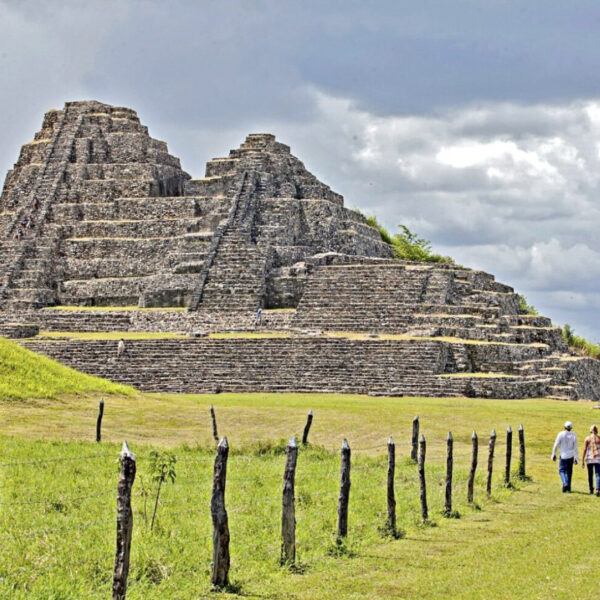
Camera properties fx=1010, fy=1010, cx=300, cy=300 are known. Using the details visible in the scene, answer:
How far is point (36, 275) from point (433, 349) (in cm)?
2100

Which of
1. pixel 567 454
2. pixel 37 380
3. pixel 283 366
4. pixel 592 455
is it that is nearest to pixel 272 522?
Answer: pixel 567 454

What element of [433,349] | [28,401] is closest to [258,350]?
[433,349]

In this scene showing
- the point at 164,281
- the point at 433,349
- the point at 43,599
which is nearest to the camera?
the point at 43,599

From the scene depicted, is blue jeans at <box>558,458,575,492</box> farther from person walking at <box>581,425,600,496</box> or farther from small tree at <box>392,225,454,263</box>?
small tree at <box>392,225,454,263</box>

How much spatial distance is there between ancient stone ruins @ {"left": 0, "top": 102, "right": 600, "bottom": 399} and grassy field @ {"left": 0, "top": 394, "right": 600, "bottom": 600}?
9174mm

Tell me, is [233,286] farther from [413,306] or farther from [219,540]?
[219,540]

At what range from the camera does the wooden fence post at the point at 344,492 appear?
11.8 meters

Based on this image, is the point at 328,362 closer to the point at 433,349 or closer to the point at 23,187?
the point at 433,349

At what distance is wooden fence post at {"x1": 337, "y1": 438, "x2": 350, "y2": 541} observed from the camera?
1179 centimetres

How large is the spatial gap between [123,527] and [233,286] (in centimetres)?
3382

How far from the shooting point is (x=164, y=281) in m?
44.4

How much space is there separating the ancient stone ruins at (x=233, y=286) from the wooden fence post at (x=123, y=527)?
2281 centimetres

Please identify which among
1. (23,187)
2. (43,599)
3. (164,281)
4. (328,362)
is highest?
(23,187)

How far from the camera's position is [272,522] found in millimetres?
12766
